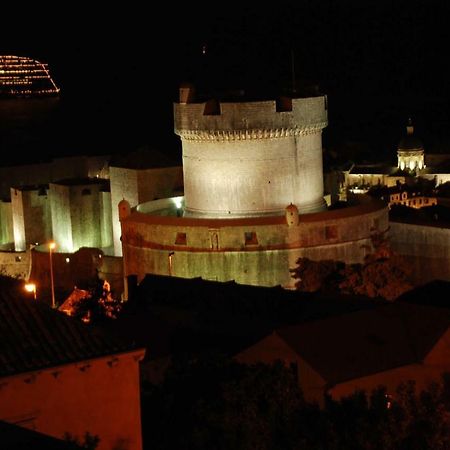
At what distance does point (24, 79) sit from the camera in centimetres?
8519

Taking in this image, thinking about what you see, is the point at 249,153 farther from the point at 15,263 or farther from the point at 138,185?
the point at 15,263

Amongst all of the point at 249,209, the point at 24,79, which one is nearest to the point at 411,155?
the point at 249,209

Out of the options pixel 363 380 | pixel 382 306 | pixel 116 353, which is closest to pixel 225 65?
pixel 382 306

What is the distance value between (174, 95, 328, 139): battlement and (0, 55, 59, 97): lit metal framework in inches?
1894

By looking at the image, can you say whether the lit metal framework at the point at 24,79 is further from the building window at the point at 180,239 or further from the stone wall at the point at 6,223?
the building window at the point at 180,239

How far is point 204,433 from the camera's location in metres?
15.1

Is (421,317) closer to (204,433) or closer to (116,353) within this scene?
(204,433)

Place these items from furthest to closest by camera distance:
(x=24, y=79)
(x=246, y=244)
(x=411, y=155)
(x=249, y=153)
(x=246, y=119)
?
(x=24, y=79), (x=411, y=155), (x=249, y=153), (x=246, y=119), (x=246, y=244)

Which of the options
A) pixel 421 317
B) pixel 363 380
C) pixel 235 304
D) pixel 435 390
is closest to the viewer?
pixel 435 390

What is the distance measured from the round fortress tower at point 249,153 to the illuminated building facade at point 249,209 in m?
0.02

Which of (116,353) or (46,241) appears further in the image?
(46,241)

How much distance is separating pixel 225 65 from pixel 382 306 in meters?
16.2

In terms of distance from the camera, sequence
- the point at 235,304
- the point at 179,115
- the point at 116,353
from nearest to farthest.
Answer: the point at 116,353, the point at 235,304, the point at 179,115

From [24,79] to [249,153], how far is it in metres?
54.1
